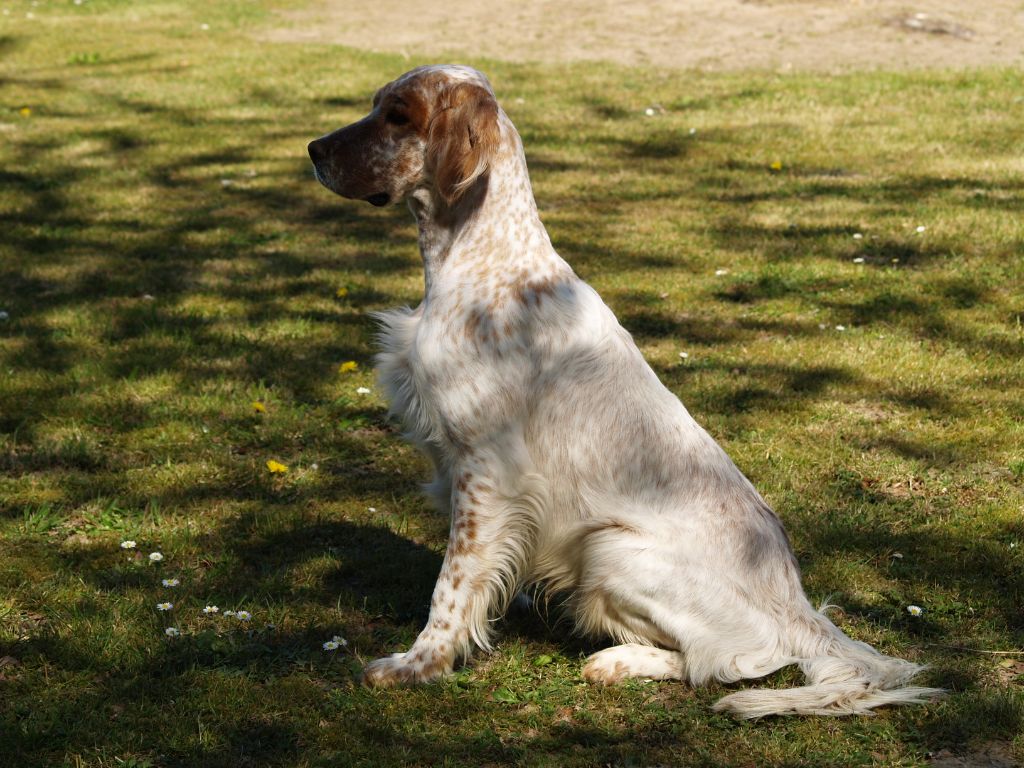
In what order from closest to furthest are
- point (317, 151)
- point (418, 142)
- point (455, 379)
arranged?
point (455, 379) → point (418, 142) → point (317, 151)

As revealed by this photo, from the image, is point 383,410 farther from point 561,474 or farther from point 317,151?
point 561,474

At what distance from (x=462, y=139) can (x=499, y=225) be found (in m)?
0.29

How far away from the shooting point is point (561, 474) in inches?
136

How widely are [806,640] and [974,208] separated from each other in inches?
229

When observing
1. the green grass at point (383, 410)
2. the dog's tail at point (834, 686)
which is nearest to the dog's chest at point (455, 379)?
the green grass at point (383, 410)

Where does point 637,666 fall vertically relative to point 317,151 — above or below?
below

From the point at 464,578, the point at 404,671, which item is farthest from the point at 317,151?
the point at 404,671

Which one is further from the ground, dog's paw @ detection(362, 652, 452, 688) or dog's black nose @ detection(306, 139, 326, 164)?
dog's black nose @ detection(306, 139, 326, 164)

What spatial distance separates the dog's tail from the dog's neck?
4.59 ft

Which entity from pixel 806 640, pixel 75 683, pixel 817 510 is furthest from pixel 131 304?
pixel 806 640

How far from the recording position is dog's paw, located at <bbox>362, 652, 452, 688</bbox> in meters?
3.46

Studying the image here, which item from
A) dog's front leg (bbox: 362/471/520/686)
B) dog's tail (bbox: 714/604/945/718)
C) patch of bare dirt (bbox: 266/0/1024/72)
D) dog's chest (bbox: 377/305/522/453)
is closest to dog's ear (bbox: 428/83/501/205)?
dog's chest (bbox: 377/305/522/453)

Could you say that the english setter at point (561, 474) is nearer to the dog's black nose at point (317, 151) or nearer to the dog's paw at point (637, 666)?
the dog's paw at point (637, 666)

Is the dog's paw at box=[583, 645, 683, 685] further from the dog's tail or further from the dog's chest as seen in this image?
the dog's chest
